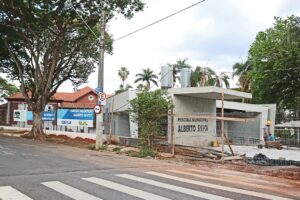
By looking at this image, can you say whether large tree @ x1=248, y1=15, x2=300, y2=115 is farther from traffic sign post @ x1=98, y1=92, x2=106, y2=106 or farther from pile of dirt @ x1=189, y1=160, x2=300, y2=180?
pile of dirt @ x1=189, y1=160, x2=300, y2=180

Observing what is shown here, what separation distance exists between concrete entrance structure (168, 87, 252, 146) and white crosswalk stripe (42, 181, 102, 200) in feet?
44.4

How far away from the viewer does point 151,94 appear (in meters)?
20.1

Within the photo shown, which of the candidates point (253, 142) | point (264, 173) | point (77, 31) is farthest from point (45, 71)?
point (264, 173)

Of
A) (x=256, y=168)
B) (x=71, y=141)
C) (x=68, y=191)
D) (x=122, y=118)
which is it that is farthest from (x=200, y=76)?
(x=68, y=191)

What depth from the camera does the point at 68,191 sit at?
927cm

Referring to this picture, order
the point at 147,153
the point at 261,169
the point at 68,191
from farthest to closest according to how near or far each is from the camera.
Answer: the point at 147,153 → the point at 261,169 → the point at 68,191

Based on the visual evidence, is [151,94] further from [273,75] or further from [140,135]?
[273,75]

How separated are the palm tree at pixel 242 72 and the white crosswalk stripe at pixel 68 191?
4726 cm

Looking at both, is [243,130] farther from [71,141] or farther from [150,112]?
[150,112]

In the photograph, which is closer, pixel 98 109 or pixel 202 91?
pixel 98 109

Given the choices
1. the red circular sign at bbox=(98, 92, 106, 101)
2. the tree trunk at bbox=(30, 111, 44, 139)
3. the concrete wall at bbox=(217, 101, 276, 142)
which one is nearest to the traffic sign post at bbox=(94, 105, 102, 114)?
the red circular sign at bbox=(98, 92, 106, 101)

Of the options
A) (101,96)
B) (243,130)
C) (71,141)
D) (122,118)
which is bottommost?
(71,141)

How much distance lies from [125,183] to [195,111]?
1629 centimetres

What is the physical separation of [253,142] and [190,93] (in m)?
10.5
